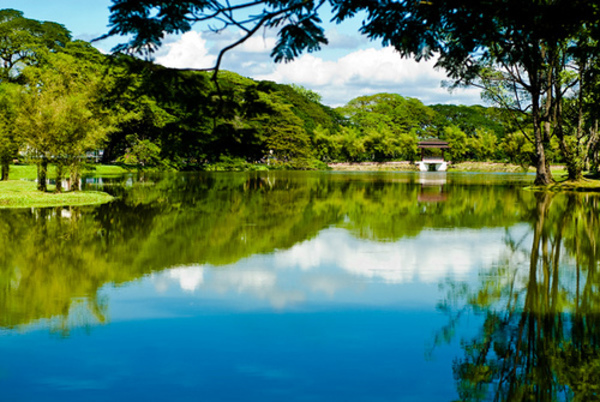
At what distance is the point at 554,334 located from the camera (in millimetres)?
6594

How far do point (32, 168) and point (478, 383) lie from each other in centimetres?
4782

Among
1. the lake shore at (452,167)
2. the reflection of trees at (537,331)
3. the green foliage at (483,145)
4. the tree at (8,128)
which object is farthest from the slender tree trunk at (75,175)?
the green foliage at (483,145)

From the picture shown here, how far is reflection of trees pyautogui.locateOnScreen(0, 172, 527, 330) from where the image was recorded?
8578 mm

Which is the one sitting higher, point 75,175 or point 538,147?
point 538,147

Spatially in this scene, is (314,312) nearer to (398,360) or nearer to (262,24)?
(398,360)

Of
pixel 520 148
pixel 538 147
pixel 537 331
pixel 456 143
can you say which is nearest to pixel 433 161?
pixel 456 143

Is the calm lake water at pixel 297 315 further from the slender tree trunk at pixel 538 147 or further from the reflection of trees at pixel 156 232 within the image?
the slender tree trunk at pixel 538 147

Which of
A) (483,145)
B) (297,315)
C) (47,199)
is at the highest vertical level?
(483,145)

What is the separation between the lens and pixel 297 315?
7422 millimetres

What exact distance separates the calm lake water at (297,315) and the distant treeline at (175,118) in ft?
7.19

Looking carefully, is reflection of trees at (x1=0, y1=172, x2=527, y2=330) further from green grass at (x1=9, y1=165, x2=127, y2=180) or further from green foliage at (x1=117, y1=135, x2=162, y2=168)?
green foliage at (x1=117, y1=135, x2=162, y2=168)

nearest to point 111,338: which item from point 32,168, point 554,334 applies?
point 554,334

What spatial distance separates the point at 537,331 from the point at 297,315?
305 cm

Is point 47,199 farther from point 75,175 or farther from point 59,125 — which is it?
point 75,175
